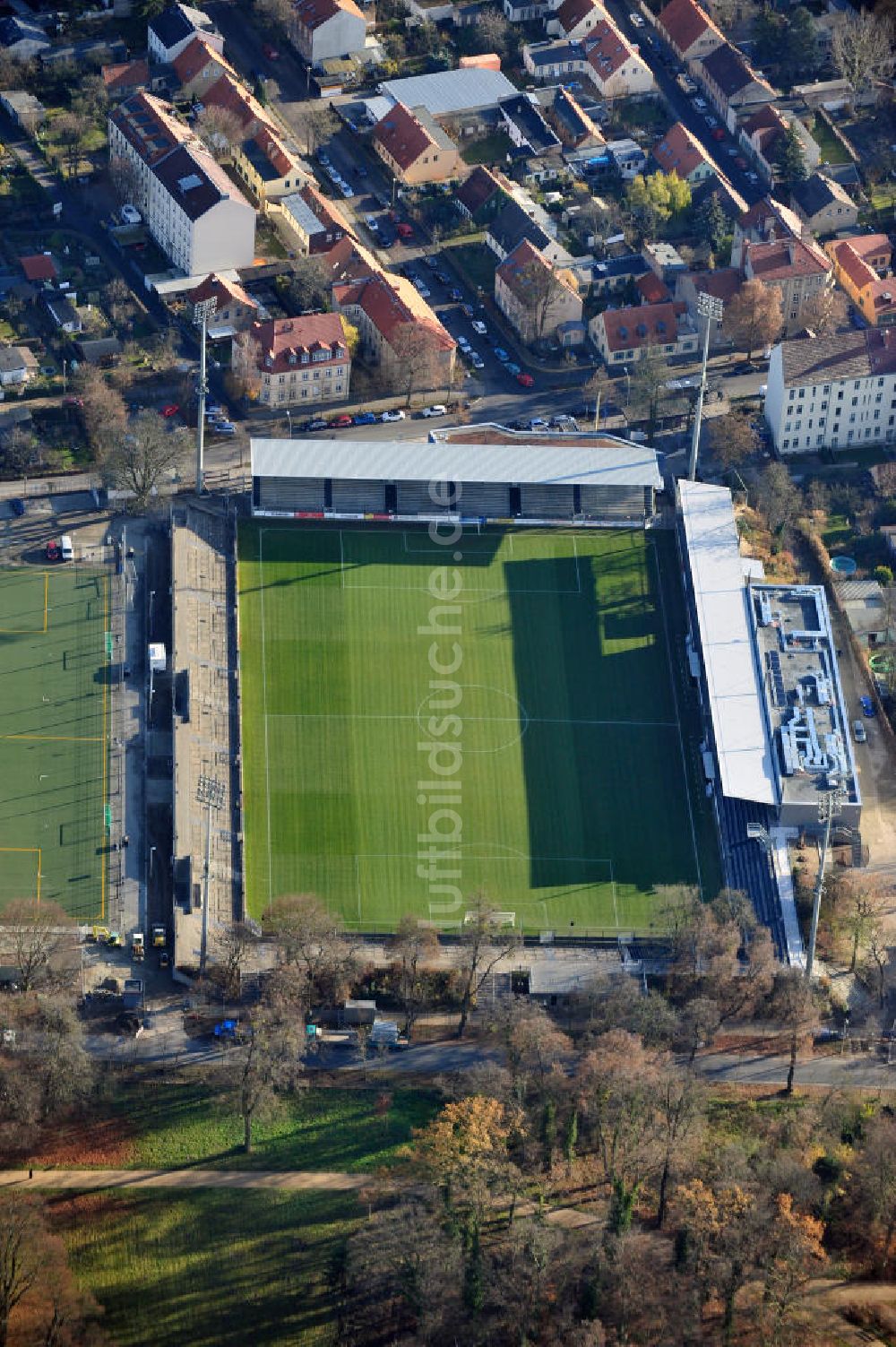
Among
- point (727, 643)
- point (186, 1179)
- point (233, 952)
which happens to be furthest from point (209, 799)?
point (727, 643)

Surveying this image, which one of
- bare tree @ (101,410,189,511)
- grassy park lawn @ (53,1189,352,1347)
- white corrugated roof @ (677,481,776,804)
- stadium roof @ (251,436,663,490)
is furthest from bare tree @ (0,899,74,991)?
white corrugated roof @ (677,481,776,804)

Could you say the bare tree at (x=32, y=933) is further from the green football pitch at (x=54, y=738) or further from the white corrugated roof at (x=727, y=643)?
the white corrugated roof at (x=727, y=643)

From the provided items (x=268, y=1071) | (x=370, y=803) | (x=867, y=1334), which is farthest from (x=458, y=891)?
(x=867, y=1334)

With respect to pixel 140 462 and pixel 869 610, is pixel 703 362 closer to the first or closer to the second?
pixel 869 610

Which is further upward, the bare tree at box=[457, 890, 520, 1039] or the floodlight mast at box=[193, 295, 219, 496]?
the floodlight mast at box=[193, 295, 219, 496]

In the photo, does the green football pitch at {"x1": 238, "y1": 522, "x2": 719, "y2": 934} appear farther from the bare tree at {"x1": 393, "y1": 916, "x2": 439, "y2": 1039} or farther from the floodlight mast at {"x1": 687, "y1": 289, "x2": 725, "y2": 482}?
the floodlight mast at {"x1": 687, "y1": 289, "x2": 725, "y2": 482}

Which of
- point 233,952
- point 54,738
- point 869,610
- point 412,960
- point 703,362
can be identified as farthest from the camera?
point 703,362

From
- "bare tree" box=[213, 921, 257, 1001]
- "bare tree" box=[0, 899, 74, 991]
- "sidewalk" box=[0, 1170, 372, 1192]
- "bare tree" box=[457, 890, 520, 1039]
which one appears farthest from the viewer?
"bare tree" box=[457, 890, 520, 1039]
